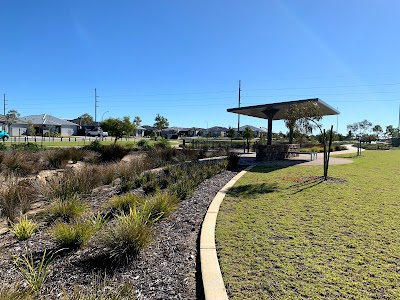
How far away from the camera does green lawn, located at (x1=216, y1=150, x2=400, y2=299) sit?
308cm

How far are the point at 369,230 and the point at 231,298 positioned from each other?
3016mm

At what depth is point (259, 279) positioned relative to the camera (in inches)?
127

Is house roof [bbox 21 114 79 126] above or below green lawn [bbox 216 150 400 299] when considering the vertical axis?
above

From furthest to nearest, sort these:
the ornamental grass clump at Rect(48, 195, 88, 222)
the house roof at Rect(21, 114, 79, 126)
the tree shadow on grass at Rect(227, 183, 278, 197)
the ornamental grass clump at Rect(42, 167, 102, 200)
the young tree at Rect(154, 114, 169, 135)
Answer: the young tree at Rect(154, 114, 169, 135)
the house roof at Rect(21, 114, 79, 126)
the tree shadow on grass at Rect(227, 183, 278, 197)
the ornamental grass clump at Rect(42, 167, 102, 200)
the ornamental grass clump at Rect(48, 195, 88, 222)

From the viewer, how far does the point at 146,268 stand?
141 inches

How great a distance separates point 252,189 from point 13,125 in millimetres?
65559

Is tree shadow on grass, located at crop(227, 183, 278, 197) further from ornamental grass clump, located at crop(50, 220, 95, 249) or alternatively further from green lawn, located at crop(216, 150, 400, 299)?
ornamental grass clump, located at crop(50, 220, 95, 249)

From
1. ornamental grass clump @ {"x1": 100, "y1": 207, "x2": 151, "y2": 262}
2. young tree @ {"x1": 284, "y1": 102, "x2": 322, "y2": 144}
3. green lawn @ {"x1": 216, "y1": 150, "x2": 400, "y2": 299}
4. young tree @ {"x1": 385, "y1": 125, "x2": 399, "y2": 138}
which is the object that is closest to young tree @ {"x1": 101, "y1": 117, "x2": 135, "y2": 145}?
young tree @ {"x1": 284, "y1": 102, "x2": 322, "y2": 144}

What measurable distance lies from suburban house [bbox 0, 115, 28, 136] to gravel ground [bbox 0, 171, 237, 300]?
2305 inches

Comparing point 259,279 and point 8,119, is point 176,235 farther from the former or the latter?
point 8,119

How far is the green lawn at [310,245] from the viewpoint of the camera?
3082 mm

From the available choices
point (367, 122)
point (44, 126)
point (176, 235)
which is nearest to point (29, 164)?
point (176, 235)

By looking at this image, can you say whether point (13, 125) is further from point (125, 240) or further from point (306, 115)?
point (125, 240)

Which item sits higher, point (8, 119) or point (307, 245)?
point (8, 119)
